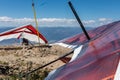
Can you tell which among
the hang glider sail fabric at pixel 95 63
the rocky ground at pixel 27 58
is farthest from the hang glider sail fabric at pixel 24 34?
the hang glider sail fabric at pixel 95 63

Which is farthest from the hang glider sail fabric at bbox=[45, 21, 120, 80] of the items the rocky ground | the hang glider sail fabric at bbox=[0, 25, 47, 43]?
the hang glider sail fabric at bbox=[0, 25, 47, 43]

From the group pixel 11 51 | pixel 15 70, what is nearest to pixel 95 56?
pixel 15 70

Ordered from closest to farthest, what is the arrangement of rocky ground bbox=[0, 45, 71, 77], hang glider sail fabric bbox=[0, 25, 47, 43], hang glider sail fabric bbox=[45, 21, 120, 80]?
hang glider sail fabric bbox=[45, 21, 120, 80], rocky ground bbox=[0, 45, 71, 77], hang glider sail fabric bbox=[0, 25, 47, 43]

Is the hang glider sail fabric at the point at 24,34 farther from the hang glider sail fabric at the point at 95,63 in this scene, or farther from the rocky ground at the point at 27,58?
the hang glider sail fabric at the point at 95,63

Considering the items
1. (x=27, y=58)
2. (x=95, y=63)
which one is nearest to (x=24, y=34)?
(x=27, y=58)

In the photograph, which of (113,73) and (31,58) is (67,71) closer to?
(113,73)

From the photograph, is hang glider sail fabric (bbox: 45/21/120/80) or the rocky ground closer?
hang glider sail fabric (bbox: 45/21/120/80)

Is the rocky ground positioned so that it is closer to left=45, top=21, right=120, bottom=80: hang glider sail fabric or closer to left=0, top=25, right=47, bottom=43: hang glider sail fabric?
left=0, top=25, right=47, bottom=43: hang glider sail fabric
